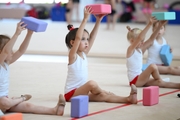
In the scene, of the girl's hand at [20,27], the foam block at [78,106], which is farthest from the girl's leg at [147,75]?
the girl's hand at [20,27]

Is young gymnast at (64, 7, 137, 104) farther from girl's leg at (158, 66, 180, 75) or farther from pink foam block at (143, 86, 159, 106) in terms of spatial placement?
girl's leg at (158, 66, 180, 75)

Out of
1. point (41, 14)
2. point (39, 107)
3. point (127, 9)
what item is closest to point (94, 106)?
point (39, 107)

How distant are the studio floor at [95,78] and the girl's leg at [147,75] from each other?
144 millimetres

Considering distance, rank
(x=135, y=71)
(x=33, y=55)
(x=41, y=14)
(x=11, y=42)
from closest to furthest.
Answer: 1. (x=11, y=42)
2. (x=135, y=71)
3. (x=33, y=55)
4. (x=41, y=14)

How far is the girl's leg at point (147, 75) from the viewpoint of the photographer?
4.91m

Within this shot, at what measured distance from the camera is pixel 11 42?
349cm

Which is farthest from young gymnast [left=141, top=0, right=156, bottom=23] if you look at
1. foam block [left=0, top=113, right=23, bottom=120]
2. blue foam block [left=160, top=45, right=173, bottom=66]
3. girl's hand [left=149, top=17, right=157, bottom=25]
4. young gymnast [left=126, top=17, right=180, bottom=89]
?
foam block [left=0, top=113, right=23, bottom=120]

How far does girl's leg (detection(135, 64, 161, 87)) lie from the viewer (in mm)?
4906

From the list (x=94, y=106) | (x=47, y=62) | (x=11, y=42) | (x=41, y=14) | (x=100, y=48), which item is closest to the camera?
(x=11, y=42)

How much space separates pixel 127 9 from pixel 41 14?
3.76 metres

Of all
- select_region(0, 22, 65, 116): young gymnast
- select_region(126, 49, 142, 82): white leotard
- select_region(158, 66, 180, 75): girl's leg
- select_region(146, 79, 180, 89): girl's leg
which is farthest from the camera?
select_region(158, 66, 180, 75): girl's leg

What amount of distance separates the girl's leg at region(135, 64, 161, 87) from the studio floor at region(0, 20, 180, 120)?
144mm

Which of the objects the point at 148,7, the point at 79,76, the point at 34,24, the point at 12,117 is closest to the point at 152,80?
the point at 79,76

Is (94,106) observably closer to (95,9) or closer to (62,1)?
(95,9)
